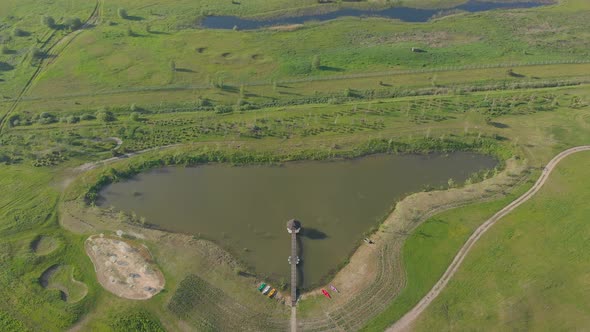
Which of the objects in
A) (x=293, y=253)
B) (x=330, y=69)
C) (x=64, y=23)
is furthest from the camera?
(x=64, y=23)

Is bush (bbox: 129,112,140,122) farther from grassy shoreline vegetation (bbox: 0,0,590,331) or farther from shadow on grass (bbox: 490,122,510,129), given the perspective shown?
shadow on grass (bbox: 490,122,510,129)

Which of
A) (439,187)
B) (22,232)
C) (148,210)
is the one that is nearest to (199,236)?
(148,210)

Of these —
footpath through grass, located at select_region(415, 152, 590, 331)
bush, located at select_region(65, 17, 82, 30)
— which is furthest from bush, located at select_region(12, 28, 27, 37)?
footpath through grass, located at select_region(415, 152, 590, 331)

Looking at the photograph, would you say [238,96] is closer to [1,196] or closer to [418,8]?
[1,196]

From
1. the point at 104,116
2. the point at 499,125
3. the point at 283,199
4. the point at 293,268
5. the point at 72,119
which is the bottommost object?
the point at 293,268

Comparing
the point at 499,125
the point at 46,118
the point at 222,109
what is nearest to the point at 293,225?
the point at 222,109

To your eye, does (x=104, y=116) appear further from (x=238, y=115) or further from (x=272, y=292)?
(x=272, y=292)

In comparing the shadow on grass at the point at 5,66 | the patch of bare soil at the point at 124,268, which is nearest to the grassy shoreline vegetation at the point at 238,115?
the shadow on grass at the point at 5,66
